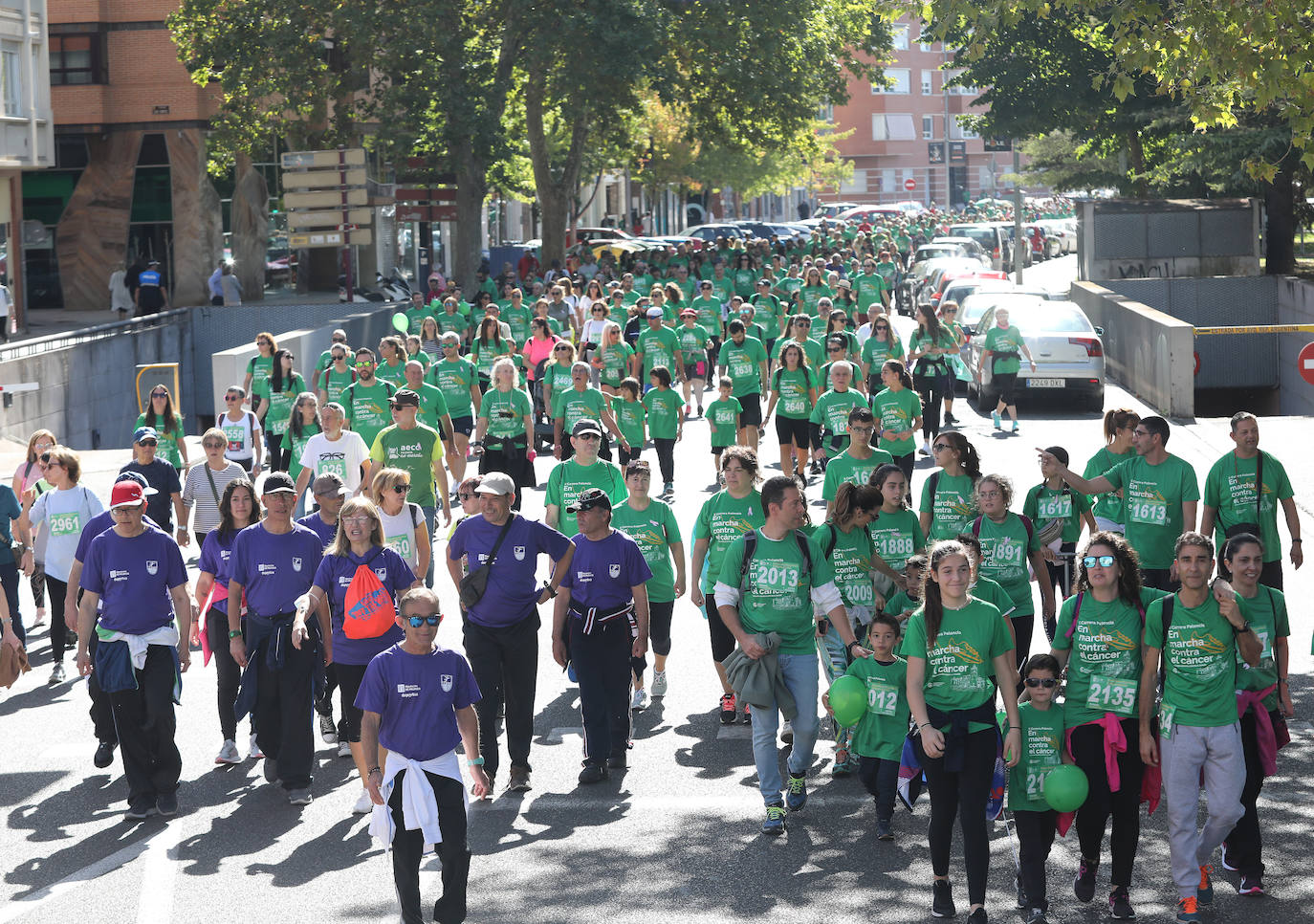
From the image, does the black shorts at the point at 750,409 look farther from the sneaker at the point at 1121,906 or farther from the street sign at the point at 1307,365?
the sneaker at the point at 1121,906

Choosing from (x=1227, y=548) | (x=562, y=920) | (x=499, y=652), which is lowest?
(x=562, y=920)

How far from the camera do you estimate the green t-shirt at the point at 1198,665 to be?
7188 millimetres

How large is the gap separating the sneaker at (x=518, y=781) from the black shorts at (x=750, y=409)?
9980mm

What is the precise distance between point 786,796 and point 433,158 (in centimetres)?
3168

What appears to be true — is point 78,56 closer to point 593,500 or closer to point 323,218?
point 323,218

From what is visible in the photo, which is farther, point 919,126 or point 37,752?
point 919,126

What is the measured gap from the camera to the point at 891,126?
13400cm

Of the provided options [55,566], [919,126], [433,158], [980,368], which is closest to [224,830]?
[55,566]

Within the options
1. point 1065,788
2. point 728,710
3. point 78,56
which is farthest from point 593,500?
point 78,56

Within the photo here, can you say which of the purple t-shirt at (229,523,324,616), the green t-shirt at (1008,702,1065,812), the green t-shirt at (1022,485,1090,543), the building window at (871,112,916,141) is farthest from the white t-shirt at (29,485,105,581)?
the building window at (871,112,916,141)

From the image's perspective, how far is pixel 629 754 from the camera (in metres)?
9.88

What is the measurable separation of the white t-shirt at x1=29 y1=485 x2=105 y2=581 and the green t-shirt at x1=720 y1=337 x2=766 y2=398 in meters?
8.37

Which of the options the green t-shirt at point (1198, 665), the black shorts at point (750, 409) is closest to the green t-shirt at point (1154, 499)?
the green t-shirt at point (1198, 665)

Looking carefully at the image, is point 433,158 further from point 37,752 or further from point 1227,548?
point 1227,548
